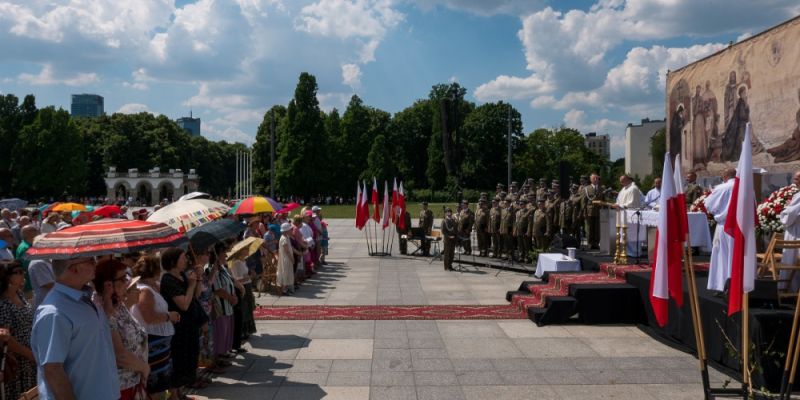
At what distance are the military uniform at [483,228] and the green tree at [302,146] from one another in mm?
51490

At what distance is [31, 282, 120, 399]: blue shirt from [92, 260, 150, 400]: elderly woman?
56 centimetres

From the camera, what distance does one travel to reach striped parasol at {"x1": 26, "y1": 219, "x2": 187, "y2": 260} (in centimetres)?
403

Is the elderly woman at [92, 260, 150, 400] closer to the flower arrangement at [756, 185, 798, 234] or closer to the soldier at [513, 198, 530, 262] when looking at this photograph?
the flower arrangement at [756, 185, 798, 234]

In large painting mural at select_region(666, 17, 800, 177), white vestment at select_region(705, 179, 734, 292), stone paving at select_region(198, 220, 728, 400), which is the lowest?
stone paving at select_region(198, 220, 728, 400)

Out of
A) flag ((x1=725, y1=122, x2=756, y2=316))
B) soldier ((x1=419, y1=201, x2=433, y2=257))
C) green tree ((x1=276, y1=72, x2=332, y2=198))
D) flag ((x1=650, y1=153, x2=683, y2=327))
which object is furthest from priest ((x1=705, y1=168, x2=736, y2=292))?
green tree ((x1=276, y1=72, x2=332, y2=198))

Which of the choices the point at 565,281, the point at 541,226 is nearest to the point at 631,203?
the point at 565,281

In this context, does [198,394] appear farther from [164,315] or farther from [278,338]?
[278,338]

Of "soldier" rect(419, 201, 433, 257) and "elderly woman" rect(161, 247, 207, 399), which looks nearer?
"elderly woman" rect(161, 247, 207, 399)

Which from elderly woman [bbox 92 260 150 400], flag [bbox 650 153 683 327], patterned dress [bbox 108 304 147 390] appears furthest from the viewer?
flag [bbox 650 153 683 327]

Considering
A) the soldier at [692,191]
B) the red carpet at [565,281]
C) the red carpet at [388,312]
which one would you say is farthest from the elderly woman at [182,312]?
the soldier at [692,191]

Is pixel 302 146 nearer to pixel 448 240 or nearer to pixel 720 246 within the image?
pixel 448 240

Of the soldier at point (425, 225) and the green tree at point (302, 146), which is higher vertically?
the green tree at point (302, 146)

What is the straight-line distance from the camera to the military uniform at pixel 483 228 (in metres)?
22.3

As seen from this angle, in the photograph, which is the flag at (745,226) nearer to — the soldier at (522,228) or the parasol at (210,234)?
the parasol at (210,234)
